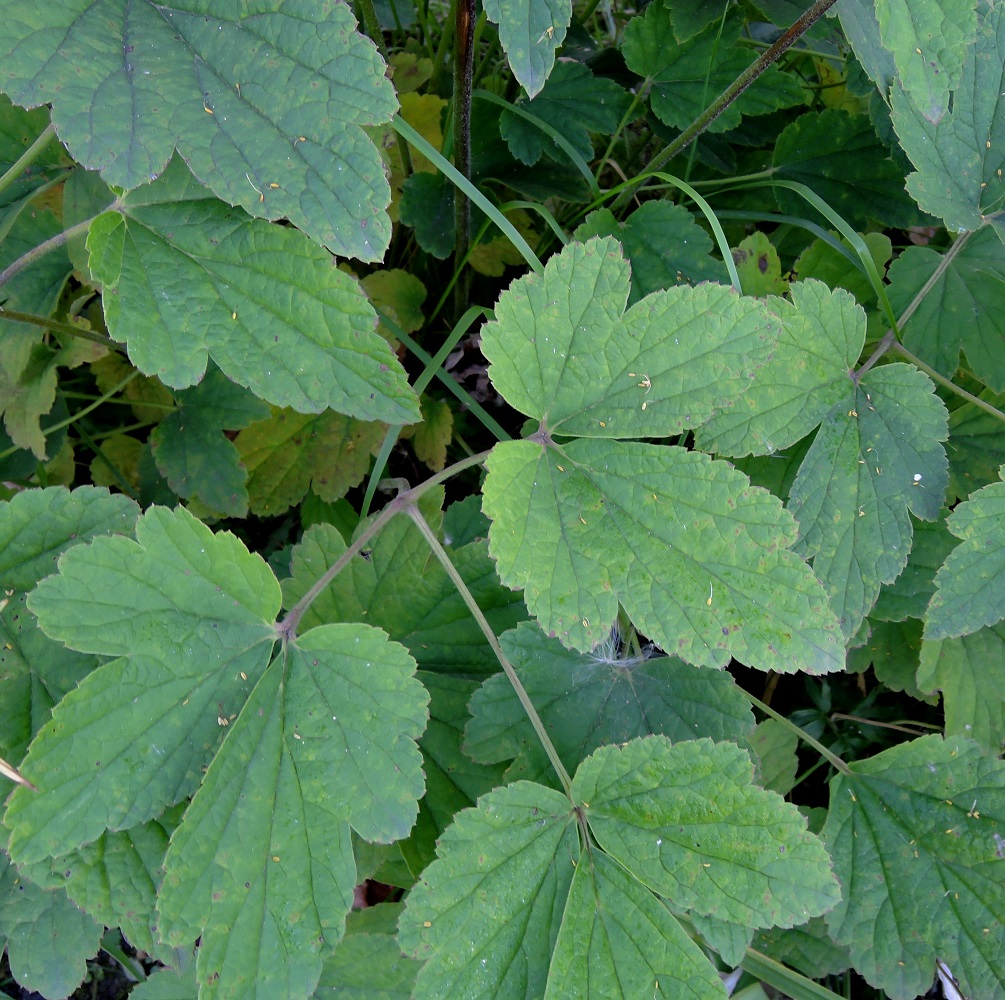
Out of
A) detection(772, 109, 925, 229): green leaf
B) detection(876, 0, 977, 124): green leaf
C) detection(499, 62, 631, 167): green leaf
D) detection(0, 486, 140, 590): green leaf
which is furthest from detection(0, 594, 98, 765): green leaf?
detection(772, 109, 925, 229): green leaf

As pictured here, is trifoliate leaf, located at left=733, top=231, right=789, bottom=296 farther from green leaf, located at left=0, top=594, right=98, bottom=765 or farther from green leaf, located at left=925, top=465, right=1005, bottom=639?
green leaf, located at left=0, top=594, right=98, bottom=765

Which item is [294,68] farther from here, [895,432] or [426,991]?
[426,991]

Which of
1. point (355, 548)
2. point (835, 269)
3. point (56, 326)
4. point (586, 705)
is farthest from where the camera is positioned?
point (835, 269)

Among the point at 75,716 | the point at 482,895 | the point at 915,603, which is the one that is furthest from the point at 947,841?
the point at 75,716

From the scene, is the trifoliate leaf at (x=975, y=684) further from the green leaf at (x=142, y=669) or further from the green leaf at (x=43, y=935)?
the green leaf at (x=43, y=935)

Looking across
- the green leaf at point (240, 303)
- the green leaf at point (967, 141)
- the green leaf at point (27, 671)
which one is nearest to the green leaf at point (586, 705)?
the green leaf at point (240, 303)

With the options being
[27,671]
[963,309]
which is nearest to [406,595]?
[27,671]

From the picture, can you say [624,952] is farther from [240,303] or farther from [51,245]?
[51,245]
